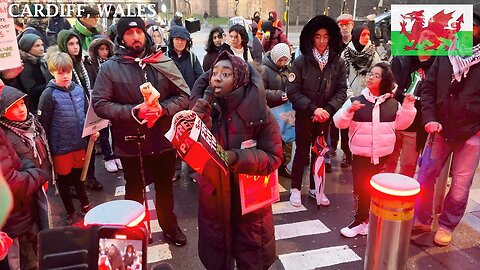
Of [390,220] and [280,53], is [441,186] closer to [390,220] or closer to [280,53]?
[390,220]

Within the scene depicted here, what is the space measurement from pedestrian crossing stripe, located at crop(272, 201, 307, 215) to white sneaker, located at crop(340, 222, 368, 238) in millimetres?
765

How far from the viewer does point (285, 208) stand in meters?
5.28

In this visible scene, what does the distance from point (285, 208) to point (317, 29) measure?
7.35 feet

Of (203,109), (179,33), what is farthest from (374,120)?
(179,33)

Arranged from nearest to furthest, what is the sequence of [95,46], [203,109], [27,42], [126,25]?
[203,109] < [126,25] < [27,42] < [95,46]

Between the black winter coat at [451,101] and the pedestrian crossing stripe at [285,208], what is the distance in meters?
1.87

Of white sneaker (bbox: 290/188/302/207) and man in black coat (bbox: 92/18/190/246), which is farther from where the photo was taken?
white sneaker (bbox: 290/188/302/207)

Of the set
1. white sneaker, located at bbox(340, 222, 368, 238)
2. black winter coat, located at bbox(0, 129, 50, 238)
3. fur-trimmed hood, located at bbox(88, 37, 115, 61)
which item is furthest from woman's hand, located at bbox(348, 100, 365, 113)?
fur-trimmed hood, located at bbox(88, 37, 115, 61)

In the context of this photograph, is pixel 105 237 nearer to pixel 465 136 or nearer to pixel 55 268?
pixel 55 268

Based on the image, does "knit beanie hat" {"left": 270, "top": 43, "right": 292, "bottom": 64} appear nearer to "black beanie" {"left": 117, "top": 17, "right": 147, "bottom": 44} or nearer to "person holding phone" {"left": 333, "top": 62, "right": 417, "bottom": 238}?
"person holding phone" {"left": 333, "top": 62, "right": 417, "bottom": 238}

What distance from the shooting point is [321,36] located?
16.4ft

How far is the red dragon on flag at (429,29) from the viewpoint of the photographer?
4.64 meters

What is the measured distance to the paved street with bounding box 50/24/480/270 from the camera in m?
4.08

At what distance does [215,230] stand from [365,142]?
207 cm
